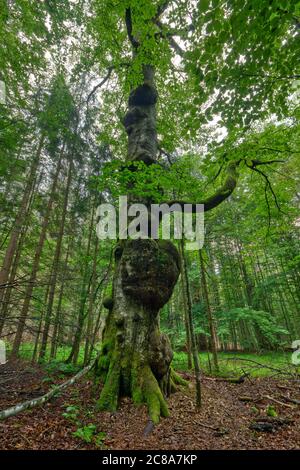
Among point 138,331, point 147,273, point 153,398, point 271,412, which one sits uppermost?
point 147,273

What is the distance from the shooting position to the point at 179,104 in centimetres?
474

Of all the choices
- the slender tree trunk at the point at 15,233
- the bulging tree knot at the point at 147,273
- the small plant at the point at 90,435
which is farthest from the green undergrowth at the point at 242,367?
the slender tree trunk at the point at 15,233

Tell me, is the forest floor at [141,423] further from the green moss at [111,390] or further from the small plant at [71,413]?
the green moss at [111,390]

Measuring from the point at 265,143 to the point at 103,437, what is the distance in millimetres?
5992

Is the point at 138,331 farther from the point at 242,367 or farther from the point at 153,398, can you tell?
the point at 242,367

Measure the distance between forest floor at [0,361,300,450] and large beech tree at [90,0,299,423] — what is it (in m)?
0.36

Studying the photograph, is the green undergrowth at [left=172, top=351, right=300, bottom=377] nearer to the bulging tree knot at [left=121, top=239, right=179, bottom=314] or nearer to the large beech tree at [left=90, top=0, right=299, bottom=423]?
the large beech tree at [left=90, top=0, right=299, bottom=423]

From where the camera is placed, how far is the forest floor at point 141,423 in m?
2.91

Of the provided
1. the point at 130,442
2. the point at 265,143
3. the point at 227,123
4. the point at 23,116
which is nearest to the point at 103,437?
the point at 130,442

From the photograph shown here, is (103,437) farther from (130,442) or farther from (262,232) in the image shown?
(262,232)

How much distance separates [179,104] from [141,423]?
5.85 m

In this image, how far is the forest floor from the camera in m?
2.91

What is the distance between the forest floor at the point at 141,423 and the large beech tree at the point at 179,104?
0.36 m

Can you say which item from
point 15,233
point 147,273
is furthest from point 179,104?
point 15,233
